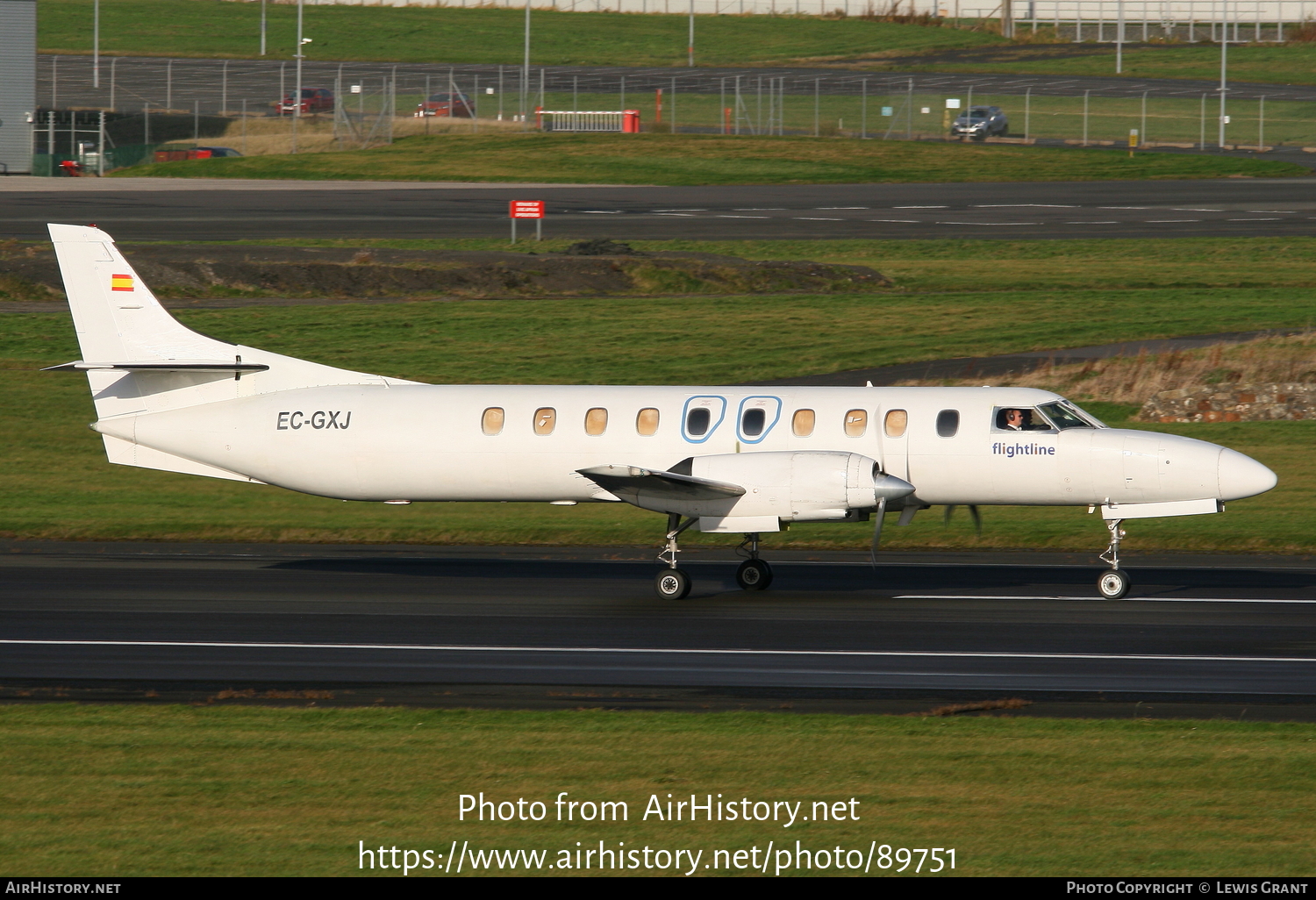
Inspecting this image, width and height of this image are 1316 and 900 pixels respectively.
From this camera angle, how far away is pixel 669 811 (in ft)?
38.0

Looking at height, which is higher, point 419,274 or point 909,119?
point 909,119

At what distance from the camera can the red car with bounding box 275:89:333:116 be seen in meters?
94.2

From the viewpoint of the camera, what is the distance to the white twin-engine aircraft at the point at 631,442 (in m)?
20.7

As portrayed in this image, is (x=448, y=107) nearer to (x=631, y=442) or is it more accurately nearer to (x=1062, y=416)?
(x=631, y=442)

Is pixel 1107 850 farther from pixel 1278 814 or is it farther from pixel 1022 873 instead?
pixel 1278 814

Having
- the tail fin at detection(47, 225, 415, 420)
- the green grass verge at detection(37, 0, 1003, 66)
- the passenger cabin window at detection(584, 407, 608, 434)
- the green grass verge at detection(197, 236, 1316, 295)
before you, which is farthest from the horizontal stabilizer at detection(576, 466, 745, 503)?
the green grass verge at detection(37, 0, 1003, 66)

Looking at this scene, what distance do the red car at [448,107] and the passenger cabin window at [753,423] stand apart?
7414 cm

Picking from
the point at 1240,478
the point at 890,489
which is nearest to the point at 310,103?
the point at 890,489

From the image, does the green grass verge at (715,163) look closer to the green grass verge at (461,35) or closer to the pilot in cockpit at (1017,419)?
the green grass verge at (461,35)

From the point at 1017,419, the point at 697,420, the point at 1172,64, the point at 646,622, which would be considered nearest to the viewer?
the point at 646,622

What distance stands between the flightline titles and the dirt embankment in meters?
33.9

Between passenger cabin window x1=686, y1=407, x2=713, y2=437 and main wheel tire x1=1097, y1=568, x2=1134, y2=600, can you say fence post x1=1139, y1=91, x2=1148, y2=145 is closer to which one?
main wheel tire x1=1097, y1=568, x2=1134, y2=600

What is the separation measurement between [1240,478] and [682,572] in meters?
7.46

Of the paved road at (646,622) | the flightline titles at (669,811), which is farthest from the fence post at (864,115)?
the flightline titles at (669,811)
